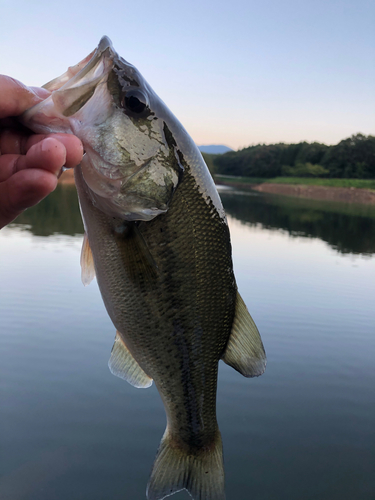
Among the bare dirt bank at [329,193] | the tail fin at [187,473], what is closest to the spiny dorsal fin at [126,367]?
the tail fin at [187,473]

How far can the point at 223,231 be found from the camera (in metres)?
2.36

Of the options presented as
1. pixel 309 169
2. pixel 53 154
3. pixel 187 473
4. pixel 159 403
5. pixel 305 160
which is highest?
pixel 305 160

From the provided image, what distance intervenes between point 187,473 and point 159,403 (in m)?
4.35

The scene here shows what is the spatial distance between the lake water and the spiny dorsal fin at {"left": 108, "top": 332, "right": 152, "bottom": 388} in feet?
10.9

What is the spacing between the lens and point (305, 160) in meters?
106

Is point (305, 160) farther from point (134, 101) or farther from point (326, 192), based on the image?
point (134, 101)

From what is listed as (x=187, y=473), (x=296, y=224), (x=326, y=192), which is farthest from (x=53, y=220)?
(x=326, y=192)

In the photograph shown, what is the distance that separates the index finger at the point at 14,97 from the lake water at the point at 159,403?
187 inches

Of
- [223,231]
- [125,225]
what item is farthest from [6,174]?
[223,231]

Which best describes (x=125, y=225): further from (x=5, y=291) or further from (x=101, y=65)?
(x=5, y=291)

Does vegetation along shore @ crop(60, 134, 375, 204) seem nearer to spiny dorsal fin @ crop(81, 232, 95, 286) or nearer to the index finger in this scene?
spiny dorsal fin @ crop(81, 232, 95, 286)

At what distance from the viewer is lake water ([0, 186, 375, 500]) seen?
5.41 m

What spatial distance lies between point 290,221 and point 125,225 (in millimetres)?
31509

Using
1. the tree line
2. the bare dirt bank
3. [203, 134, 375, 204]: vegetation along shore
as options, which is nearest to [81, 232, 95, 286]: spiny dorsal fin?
the bare dirt bank
